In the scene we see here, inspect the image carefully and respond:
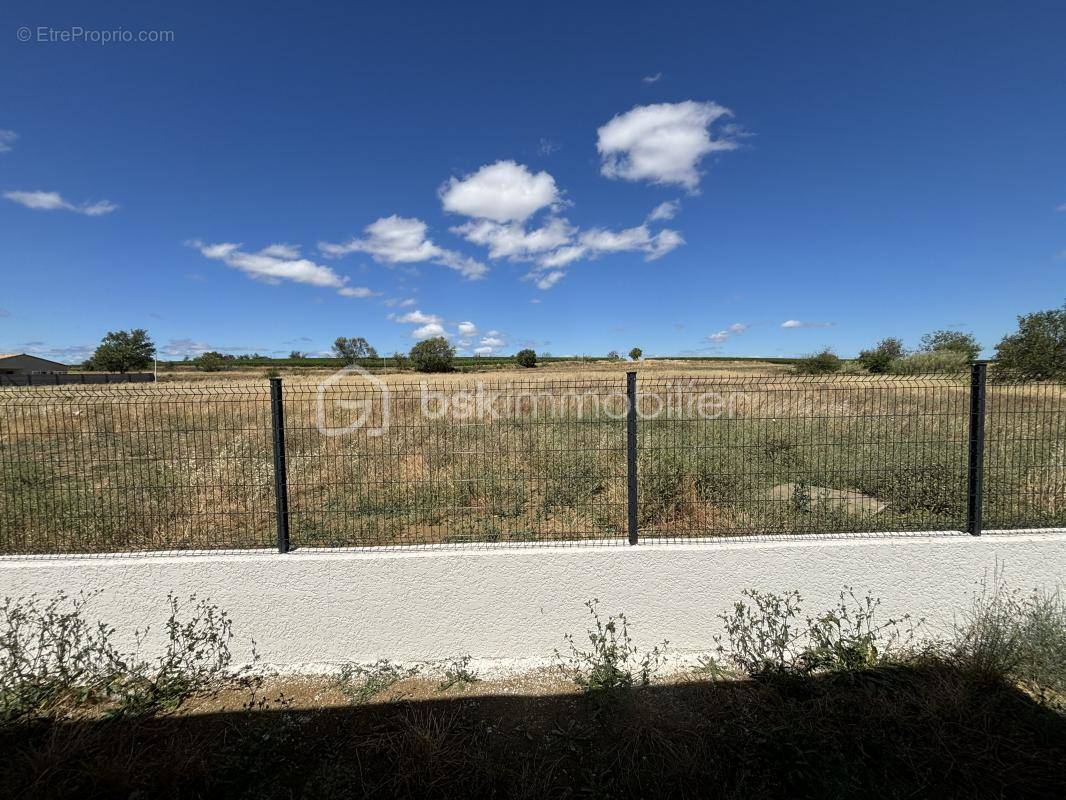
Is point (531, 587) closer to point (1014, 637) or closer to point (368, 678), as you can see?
point (368, 678)

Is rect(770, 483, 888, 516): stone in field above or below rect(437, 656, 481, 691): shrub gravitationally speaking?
above

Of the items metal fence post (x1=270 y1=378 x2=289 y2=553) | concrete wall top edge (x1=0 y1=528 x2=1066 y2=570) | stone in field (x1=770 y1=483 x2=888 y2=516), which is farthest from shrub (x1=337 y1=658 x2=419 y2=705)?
stone in field (x1=770 y1=483 x2=888 y2=516)

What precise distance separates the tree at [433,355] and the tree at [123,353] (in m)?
39.4

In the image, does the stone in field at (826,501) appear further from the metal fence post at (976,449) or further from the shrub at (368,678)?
the shrub at (368,678)

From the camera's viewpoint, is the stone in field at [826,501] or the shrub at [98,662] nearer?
the shrub at [98,662]

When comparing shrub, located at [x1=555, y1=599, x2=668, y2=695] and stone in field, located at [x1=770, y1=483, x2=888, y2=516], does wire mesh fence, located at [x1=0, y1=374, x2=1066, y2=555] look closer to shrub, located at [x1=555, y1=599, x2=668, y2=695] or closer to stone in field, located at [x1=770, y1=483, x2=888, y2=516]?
stone in field, located at [x1=770, y1=483, x2=888, y2=516]

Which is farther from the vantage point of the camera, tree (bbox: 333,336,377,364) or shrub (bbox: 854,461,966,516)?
tree (bbox: 333,336,377,364)

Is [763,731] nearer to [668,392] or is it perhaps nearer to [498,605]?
[498,605]

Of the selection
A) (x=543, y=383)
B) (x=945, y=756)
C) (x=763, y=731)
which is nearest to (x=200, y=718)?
(x=543, y=383)

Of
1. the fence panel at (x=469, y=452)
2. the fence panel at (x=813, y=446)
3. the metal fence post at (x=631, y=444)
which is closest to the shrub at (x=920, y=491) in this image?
the fence panel at (x=813, y=446)

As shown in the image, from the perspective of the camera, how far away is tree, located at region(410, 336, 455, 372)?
173ft

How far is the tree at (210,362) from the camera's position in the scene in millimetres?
56938

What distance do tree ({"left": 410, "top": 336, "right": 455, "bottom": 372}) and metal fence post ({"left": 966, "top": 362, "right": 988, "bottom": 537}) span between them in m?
50.2

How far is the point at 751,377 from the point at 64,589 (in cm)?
627
